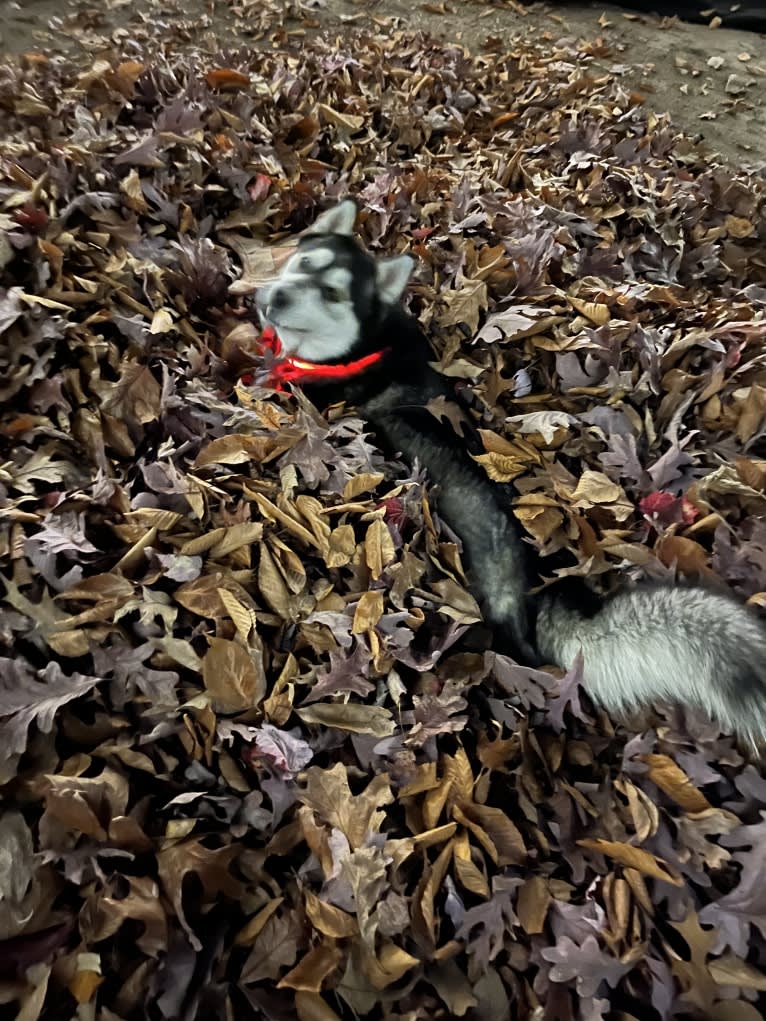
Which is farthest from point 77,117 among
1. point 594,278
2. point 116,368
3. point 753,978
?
point 753,978

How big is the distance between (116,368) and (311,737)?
1.70 meters

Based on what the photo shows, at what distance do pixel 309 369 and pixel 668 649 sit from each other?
1.89 meters

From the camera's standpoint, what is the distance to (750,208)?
4395mm

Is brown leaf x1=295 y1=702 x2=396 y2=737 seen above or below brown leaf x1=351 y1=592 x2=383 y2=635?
below

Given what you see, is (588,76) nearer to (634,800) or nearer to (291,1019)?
(634,800)

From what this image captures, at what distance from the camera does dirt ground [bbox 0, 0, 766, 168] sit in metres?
5.84

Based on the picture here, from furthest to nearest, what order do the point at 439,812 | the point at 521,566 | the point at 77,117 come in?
the point at 77,117
the point at 521,566
the point at 439,812

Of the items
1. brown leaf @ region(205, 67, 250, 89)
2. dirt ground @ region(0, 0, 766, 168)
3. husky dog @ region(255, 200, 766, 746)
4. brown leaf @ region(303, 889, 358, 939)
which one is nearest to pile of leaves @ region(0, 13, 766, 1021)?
brown leaf @ region(303, 889, 358, 939)

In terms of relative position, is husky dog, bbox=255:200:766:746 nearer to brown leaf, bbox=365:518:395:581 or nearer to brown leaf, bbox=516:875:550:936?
brown leaf, bbox=365:518:395:581

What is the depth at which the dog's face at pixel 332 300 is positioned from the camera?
9.88 ft

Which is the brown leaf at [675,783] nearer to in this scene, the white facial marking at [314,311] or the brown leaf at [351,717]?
the brown leaf at [351,717]

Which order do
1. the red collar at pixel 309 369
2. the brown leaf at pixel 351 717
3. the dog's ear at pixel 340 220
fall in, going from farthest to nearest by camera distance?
the dog's ear at pixel 340 220
the red collar at pixel 309 369
the brown leaf at pixel 351 717

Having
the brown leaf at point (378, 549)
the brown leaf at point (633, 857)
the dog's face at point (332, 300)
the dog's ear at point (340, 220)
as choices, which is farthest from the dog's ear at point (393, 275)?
the brown leaf at point (633, 857)

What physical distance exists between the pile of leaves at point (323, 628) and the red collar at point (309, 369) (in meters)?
0.12
